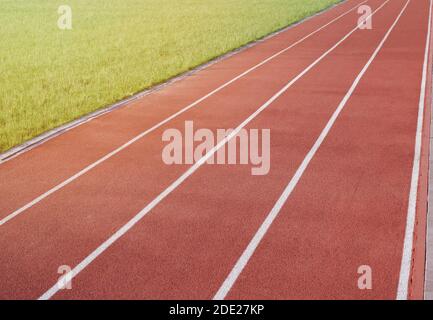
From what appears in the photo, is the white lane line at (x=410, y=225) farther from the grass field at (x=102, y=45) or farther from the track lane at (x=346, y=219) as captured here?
the grass field at (x=102, y=45)

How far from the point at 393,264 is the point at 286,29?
2142 cm

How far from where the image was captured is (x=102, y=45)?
74.7ft

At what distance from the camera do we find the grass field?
13609 mm

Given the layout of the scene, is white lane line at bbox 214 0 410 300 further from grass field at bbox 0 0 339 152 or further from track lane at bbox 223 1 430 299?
grass field at bbox 0 0 339 152

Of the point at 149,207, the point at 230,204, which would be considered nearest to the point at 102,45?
the point at 149,207

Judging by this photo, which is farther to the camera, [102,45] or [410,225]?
[102,45]

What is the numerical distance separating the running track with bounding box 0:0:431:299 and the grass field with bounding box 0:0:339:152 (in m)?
1.73

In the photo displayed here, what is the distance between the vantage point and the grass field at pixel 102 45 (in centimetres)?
1361

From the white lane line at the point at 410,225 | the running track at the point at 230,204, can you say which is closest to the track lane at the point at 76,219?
the running track at the point at 230,204

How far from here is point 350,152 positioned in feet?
31.5

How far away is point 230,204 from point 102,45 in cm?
1662

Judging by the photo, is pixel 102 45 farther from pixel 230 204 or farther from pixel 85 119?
pixel 230 204
